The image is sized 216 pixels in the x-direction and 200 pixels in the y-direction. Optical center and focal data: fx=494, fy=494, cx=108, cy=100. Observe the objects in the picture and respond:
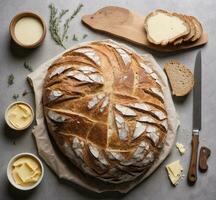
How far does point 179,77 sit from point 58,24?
0.67m

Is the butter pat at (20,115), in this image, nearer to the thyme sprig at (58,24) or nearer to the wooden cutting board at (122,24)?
the thyme sprig at (58,24)

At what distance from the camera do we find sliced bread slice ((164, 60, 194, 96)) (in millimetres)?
2480

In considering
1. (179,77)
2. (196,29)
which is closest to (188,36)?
(196,29)

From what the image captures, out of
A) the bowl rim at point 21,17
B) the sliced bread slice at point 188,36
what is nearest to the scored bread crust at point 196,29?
the sliced bread slice at point 188,36

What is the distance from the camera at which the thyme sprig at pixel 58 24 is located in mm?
2506

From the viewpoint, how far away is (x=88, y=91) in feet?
7.25

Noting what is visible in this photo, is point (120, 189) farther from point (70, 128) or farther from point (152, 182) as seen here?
point (70, 128)

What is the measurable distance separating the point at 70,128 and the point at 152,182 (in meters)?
0.53

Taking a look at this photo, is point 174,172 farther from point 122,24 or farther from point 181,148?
point 122,24

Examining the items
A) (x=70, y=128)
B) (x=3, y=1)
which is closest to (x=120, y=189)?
(x=70, y=128)

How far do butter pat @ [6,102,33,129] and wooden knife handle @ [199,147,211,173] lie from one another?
34.1 inches

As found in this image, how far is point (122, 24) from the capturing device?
2547 mm

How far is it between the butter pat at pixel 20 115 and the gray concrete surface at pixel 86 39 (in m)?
0.07

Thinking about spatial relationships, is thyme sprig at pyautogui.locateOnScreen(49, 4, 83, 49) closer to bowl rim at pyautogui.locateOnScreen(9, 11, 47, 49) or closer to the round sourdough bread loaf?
bowl rim at pyautogui.locateOnScreen(9, 11, 47, 49)
